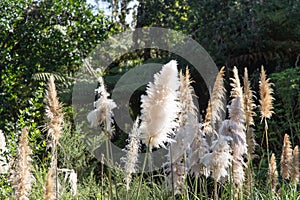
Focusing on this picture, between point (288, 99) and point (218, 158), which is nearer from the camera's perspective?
point (218, 158)

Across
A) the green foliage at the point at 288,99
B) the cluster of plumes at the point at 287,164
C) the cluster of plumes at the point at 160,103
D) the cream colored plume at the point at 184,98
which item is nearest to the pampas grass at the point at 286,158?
the cluster of plumes at the point at 287,164

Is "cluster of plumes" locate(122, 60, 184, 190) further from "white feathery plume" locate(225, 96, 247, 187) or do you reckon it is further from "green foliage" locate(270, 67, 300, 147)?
"green foliage" locate(270, 67, 300, 147)

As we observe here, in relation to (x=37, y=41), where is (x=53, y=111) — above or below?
below

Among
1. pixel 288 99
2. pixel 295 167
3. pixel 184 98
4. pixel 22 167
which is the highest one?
pixel 288 99

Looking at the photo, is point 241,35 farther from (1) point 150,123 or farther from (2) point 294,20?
(1) point 150,123

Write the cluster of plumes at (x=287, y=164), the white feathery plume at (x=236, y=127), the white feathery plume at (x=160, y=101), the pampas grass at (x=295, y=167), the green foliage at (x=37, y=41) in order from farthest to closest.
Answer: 1. the green foliage at (x=37, y=41)
2. the pampas grass at (x=295, y=167)
3. the cluster of plumes at (x=287, y=164)
4. the white feathery plume at (x=236, y=127)
5. the white feathery plume at (x=160, y=101)

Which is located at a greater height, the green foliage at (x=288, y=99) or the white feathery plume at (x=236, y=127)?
the green foliage at (x=288, y=99)

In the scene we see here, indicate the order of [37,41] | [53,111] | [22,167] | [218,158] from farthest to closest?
[37,41]
[218,158]
[53,111]
[22,167]

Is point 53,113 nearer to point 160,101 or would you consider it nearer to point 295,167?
point 160,101

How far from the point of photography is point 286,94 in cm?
673

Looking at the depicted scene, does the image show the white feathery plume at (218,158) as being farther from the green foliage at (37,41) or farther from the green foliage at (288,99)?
the green foliage at (37,41)

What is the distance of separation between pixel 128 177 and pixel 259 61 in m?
5.86

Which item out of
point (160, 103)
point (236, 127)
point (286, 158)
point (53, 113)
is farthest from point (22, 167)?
point (286, 158)

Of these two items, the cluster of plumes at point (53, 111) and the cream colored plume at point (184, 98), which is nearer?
the cluster of plumes at point (53, 111)
